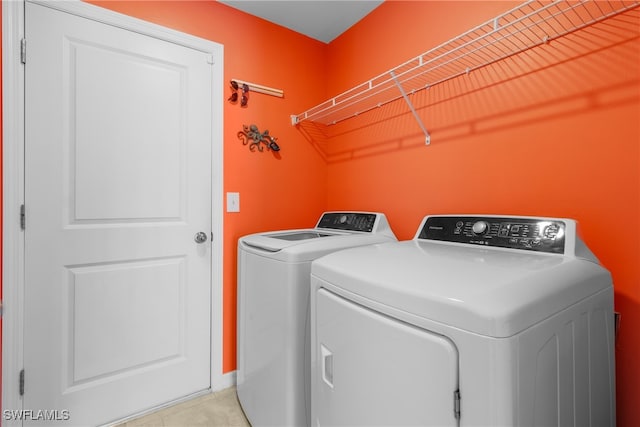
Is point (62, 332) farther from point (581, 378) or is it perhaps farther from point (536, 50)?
point (536, 50)

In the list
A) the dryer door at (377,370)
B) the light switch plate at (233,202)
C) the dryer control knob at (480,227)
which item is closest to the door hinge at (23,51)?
the light switch plate at (233,202)

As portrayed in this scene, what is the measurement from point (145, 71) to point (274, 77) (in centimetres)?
81

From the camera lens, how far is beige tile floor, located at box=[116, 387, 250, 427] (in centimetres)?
161

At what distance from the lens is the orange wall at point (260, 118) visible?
1876 mm

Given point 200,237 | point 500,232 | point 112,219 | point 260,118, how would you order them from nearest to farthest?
point 500,232
point 112,219
point 200,237
point 260,118

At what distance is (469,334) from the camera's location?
61 centimetres

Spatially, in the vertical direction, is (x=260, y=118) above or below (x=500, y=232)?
above

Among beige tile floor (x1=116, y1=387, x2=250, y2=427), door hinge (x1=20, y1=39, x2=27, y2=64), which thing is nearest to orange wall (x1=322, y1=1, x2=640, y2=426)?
beige tile floor (x1=116, y1=387, x2=250, y2=427)

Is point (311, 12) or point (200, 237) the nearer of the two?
point (200, 237)

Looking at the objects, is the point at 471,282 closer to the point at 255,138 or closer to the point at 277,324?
the point at 277,324

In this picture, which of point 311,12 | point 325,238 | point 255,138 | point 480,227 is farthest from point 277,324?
point 311,12

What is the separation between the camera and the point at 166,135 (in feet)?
5.72

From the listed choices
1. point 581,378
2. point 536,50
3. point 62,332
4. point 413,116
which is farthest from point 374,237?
point 62,332

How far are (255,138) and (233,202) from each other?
1.50 ft
